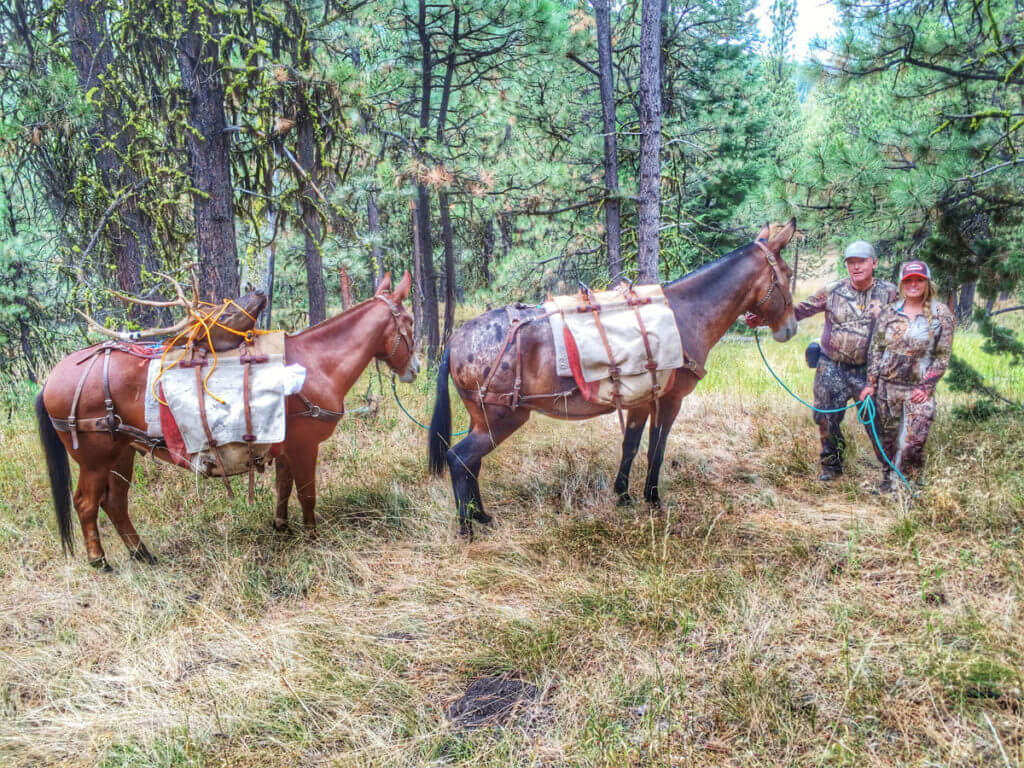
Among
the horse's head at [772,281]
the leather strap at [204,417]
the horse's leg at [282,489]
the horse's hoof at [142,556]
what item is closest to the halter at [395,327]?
the horse's leg at [282,489]

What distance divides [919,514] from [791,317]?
160 centimetres

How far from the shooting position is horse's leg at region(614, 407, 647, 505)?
4496 mm

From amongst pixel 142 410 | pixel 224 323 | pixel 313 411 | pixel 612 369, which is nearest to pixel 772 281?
pixel 612 369

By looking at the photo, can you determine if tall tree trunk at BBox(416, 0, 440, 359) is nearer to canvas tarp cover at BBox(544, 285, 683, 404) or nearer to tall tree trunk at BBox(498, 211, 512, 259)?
tall tree trunk at BBox(498, 211, 512, 259)

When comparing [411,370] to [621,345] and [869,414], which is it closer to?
[621,345]

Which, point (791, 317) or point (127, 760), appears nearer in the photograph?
point (127, 760)

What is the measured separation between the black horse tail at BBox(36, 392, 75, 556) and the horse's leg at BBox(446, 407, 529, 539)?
7.96ft

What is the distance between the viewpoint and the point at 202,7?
4.52 meters

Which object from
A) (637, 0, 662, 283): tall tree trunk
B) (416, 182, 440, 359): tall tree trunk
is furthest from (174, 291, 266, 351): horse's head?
(416, 182, 440, 359): tall tree trunk

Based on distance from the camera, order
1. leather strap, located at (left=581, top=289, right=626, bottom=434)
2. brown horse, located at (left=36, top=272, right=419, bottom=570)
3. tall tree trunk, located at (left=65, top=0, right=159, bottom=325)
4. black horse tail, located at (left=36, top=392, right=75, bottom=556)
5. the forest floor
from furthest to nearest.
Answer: tall tree trunk, located at (left=65, top=0, right=159, bottom=325), leather strap, located at (left=581, top=289, right=626, bottom=434), black horse tail, located at (left=36, top=392, right=75, bottom=556), brown horse, located at (left=36, top=272, right=419, bottom=570), the forest floor

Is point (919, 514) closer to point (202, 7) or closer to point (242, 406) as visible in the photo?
point (242, 406)

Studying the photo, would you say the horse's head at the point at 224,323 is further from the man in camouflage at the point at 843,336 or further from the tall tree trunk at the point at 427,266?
the tall tree trunk at the point at 427,266

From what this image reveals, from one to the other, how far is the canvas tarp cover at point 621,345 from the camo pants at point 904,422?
1637mm

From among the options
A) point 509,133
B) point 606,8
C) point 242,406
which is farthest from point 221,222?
point 509,133
